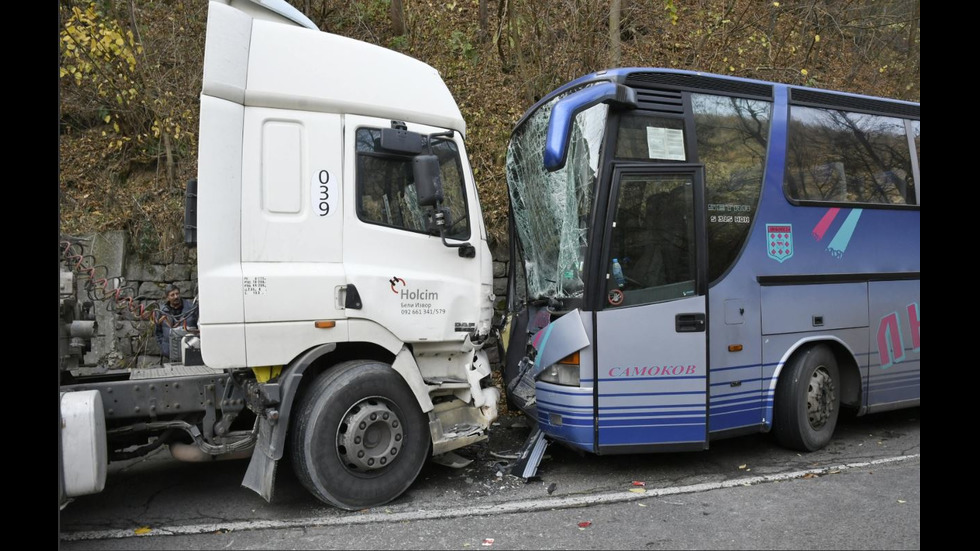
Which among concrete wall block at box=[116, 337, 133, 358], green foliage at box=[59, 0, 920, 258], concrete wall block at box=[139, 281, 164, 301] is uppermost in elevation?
green foliage at box=[59, 0, 920, 258]

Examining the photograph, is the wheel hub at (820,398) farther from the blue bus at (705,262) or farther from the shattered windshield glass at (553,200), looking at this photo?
the shattered windshield glass at (553,200)

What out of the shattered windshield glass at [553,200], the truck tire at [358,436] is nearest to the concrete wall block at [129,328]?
the truck tire at [358,436]

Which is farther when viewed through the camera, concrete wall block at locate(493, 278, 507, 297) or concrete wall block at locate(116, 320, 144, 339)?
concrete wall block at locate(493, 278, 507, 297)

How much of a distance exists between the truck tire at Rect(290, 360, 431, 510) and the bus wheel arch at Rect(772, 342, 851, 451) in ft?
10.4

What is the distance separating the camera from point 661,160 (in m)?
5.38

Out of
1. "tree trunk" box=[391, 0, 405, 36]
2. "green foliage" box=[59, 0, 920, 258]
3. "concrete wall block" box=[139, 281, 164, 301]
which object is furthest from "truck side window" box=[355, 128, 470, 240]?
"tree trunk" box=[391, 0, 405, 36]

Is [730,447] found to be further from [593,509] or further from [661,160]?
[661,160]

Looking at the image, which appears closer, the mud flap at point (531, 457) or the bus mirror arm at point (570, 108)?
the bus mirror arm at point (570, 108)

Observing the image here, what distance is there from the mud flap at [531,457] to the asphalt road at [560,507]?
8cm

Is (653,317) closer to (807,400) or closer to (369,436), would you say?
(807,400)

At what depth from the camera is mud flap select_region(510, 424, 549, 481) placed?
545 centimetres

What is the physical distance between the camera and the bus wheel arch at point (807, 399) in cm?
587

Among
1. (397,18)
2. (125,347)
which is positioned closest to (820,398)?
(125,347)

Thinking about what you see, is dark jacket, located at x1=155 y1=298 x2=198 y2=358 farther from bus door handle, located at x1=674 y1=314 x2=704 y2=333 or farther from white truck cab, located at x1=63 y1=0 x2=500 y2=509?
bus door handle, located at x1=674 y1=314 x2=704 y2=333
